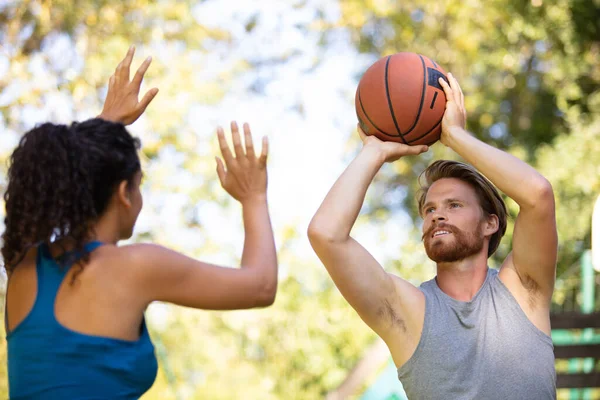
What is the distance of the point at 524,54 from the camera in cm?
1503

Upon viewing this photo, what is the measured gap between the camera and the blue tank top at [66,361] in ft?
7.47

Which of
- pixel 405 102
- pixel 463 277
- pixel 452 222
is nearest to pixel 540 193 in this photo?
pixel 452 222

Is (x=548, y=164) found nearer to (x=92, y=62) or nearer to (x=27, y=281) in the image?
(x=92, y=62)

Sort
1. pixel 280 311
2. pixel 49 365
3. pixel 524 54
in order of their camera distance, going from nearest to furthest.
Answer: pixel 49 365, pixel 280 311, pixel 524 54

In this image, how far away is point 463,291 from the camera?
3.40 metres

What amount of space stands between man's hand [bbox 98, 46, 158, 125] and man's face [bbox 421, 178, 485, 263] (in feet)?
4.23

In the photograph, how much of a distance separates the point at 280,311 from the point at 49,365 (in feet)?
32.8

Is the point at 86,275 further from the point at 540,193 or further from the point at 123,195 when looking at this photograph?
the point at 540,193

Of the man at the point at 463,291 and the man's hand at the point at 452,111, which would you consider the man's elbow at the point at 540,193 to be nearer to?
the man at the point at 463,291

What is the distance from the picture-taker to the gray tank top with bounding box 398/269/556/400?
3084 mm

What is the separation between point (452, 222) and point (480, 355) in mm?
582

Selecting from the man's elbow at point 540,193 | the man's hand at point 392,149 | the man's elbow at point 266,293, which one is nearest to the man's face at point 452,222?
the man's hand at point 392,149

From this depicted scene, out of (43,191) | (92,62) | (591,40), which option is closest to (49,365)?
(43,191)

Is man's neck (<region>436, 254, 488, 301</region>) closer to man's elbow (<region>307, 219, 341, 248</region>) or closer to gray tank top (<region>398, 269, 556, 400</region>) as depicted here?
gray tank top (<region>398, 269, 556, 400</region>)
